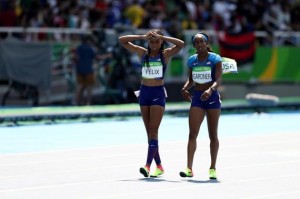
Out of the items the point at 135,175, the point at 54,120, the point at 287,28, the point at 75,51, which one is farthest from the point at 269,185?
the point at 287,28

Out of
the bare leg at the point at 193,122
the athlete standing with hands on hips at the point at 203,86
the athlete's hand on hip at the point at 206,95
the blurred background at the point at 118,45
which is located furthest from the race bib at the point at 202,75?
the blurred background at the point at 118,45

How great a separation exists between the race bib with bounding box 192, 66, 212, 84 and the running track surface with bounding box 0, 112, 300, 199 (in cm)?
134

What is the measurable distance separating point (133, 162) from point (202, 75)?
104 inches

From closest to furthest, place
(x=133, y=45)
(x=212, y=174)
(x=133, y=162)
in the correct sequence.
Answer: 1. (x=212, y=174)
2. (x=133, y=45)
3. (x=133, y=162)

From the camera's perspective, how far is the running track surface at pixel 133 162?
36.4 ft

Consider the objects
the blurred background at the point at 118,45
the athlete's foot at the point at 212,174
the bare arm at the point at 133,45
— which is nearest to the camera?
the athlete's foot at the point at 212,174

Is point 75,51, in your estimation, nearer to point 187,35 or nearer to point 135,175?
point 187,35

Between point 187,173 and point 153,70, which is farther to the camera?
point 153,70

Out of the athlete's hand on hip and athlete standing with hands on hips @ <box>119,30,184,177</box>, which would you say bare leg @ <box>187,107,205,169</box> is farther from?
athlete standing with hands on hips @ <box>119,30,184,177</box>

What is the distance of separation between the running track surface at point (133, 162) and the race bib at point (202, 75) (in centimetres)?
134

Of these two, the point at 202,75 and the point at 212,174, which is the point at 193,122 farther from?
the point at 212,174

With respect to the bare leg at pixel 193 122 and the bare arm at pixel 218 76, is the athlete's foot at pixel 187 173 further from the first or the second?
the bare arm at pixel 218 76

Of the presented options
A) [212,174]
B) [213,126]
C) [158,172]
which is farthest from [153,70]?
[212,174]

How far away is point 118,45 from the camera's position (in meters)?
28.6
